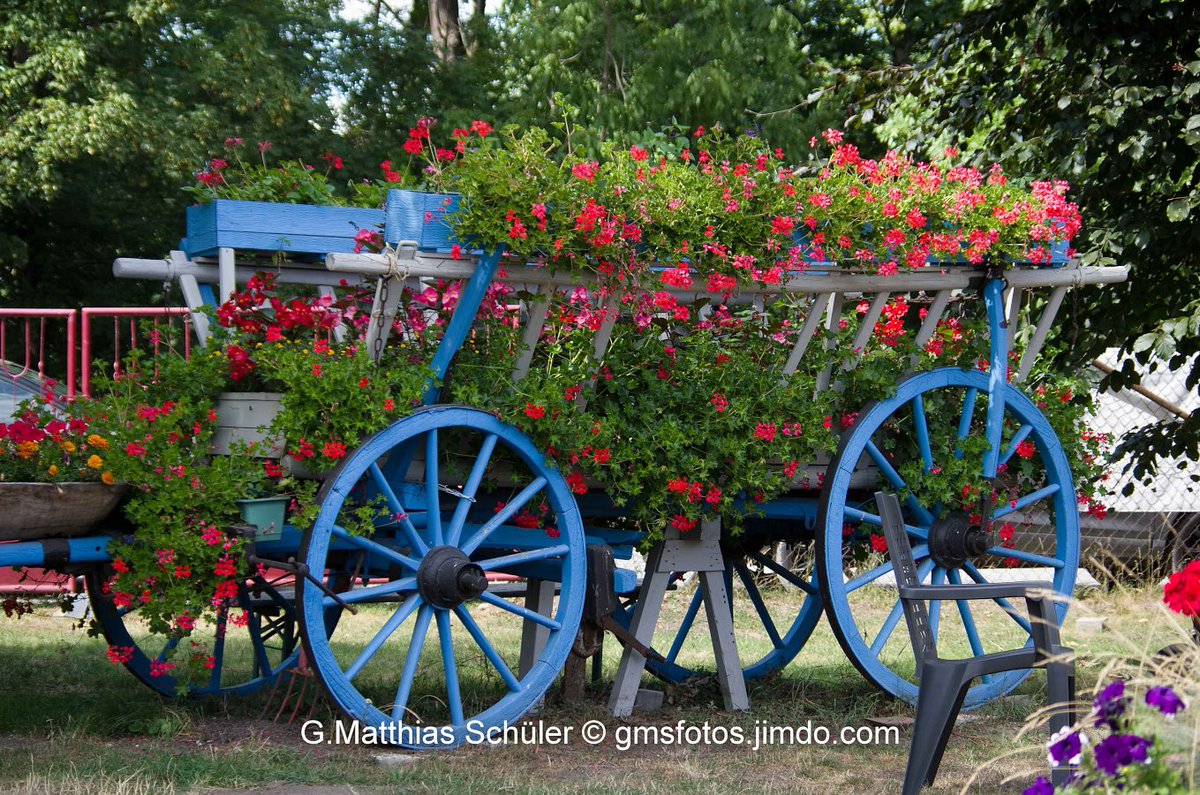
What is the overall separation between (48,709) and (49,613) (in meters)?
3.74

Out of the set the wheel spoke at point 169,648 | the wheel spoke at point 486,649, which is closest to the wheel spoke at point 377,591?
the wheel spoke at point 486,649

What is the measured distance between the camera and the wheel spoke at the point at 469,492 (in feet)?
15.1

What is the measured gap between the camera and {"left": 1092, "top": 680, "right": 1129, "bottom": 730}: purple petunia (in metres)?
2.45

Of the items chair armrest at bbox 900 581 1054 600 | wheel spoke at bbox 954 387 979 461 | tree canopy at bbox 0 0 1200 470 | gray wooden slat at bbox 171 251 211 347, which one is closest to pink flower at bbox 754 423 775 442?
wheel spoke at bbox 954 387 979 461

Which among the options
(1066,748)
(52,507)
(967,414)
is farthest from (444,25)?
(1066,748)

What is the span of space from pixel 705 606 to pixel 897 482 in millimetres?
930

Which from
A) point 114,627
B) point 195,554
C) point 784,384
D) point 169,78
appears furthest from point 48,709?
point 169,78

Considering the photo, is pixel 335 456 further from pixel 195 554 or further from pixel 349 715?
pixel 349 715

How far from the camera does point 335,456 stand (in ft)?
14.1

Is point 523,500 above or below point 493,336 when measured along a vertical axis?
below

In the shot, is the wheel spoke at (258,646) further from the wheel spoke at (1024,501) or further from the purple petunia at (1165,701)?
the purple petunia at (1165,701)

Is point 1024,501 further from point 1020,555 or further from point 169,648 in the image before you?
point 169,648

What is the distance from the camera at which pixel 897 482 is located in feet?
17.8

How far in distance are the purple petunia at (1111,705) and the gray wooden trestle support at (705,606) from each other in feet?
9.27
